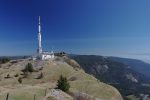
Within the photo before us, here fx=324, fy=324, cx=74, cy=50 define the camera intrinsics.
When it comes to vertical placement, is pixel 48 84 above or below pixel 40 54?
below

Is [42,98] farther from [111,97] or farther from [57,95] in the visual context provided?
[111,97]

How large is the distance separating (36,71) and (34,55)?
45.2 m

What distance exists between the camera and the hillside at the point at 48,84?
Result: 76562 mm

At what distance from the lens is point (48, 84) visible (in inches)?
4466

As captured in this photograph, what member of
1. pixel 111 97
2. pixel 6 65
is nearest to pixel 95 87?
pixel 111 97

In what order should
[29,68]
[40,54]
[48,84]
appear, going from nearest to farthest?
[48,84] < [29,68] < [40,54]

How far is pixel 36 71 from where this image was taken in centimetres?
15112

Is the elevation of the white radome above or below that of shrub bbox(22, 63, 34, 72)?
above

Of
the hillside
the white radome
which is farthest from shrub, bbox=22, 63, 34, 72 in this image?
the white radome

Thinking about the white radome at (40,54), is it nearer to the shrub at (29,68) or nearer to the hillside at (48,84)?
the hillside at (48,84)

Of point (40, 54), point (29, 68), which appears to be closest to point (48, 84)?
point (29, 68)

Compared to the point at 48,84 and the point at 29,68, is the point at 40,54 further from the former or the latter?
the point at 48,84

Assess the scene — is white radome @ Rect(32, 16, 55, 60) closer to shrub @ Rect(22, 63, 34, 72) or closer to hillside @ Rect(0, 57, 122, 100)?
hillside @ Rect(0, 57, 122, 100)

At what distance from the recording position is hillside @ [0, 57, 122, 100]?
76562 mm
